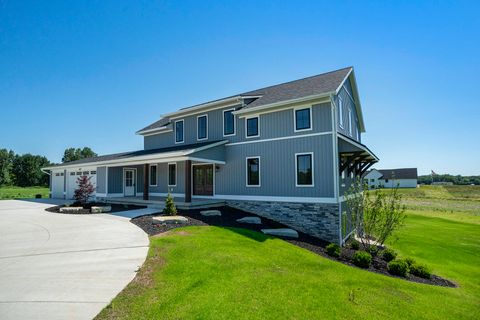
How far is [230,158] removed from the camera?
15.3 meters

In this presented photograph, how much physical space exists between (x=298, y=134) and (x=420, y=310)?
348 inches

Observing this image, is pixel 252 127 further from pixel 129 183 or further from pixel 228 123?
pixel 129 183

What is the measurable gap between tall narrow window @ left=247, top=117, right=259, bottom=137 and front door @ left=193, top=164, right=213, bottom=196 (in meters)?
3.53

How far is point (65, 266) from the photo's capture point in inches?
231

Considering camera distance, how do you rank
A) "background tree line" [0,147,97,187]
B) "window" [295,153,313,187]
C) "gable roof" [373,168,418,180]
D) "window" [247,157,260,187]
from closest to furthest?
1. "window" [295,153,313,187]
2. "window" [247,157,260,187]
3. "background tree line" [0,147,97,187]
4. "gable roof" [373,168,418,180]

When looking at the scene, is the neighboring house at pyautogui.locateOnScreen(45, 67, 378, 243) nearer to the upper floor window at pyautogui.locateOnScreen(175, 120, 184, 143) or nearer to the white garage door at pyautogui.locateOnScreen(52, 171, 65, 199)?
the upper floor window at pyautogui.locateOnScreen(175, 120, 184, 143)

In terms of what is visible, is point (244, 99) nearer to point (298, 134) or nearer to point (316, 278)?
point (298, 134)

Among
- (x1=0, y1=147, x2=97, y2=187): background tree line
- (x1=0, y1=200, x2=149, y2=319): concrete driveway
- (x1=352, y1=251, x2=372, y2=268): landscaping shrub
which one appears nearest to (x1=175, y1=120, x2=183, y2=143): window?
(x1=0, y1=200, x2=149, y2=319): concrete driveway

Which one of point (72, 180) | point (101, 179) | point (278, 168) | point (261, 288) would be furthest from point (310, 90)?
point (72, 180)

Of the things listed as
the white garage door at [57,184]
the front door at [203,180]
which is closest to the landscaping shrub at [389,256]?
the front door at [203,180]

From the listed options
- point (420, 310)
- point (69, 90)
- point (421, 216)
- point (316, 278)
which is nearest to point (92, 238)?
point (316, 278)

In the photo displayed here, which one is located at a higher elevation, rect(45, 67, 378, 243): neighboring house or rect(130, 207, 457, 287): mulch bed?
rect(45, 67, 378, 243): neighboring house

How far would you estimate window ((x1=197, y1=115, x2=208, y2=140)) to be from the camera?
17125 millimetres

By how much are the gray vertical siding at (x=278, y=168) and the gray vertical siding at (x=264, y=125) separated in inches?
19.0
